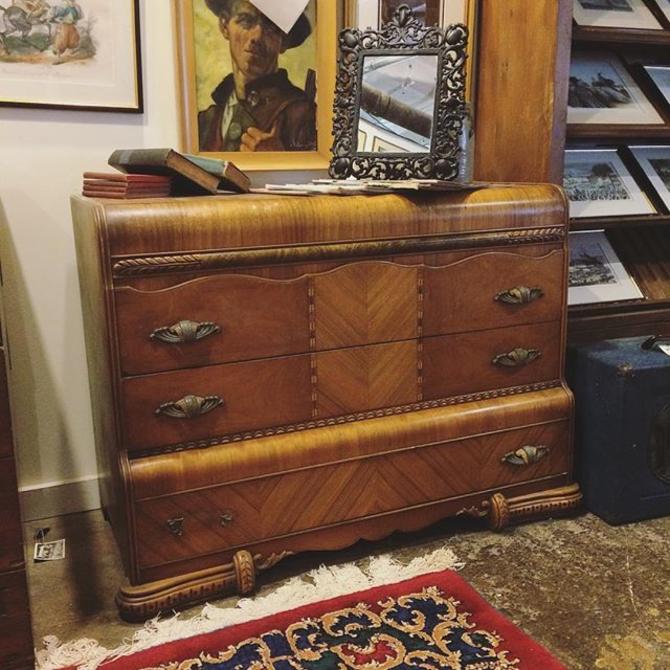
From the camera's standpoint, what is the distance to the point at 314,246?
1666 millimetres

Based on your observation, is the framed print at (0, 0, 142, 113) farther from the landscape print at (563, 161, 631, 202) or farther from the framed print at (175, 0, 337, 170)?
the landscape print at (563, 161, 631, 202)

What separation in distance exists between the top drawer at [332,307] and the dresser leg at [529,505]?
0.47 meters

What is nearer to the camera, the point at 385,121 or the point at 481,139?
the point at 385,121

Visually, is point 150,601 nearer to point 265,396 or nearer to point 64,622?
point 64,622

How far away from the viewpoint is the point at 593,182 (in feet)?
7.43

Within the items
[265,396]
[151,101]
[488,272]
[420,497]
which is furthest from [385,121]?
[420,497]

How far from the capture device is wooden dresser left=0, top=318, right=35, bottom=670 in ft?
3.94

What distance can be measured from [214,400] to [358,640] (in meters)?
0.58

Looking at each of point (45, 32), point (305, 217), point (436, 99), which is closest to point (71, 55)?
point (45, 32)

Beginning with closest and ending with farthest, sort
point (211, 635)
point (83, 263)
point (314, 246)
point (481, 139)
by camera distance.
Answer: point (211, 635)
point (314, 246)
point (83, 263)
point (481, 139)

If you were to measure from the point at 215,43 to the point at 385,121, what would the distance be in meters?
0.51

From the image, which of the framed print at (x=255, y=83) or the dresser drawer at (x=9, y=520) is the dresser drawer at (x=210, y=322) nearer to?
the dresser drawer at (x=9, y=520)

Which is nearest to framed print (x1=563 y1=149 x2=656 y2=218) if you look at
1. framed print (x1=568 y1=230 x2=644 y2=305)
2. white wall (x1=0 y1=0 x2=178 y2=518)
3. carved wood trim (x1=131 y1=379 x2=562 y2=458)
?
framed print (x1=568 y1=230 x2=644 y2=305)

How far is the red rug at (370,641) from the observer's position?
1.45 meters
